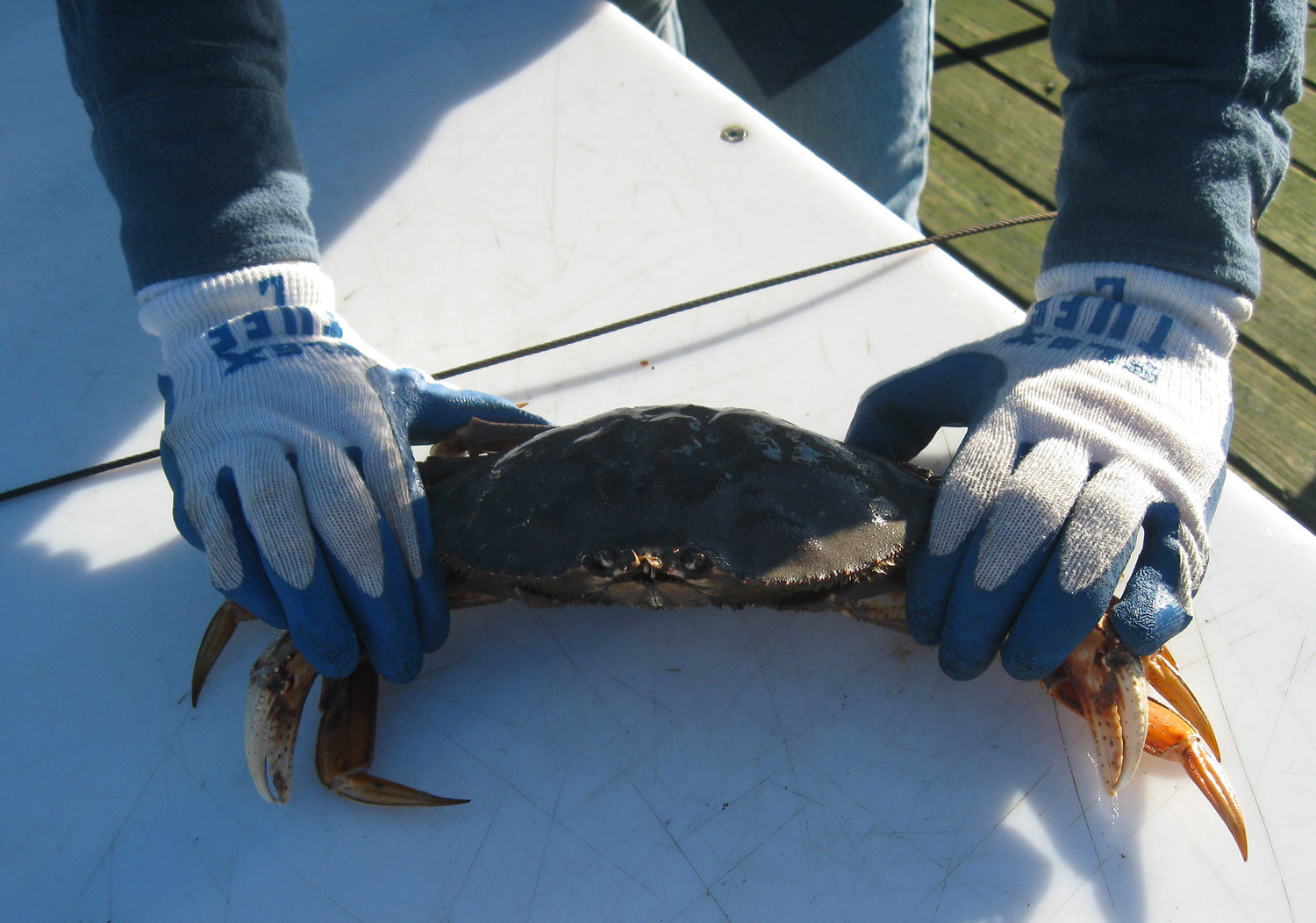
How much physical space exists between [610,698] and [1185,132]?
4.40 feet

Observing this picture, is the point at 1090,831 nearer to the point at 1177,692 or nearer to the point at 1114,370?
the point at 1177,692

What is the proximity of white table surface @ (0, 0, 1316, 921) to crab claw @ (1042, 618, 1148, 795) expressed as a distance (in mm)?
66

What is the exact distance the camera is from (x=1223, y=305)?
5.02ft

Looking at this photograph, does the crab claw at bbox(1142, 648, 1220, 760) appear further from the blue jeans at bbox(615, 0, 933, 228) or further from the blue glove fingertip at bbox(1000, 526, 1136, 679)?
the blue jeans at bbox(615, 0, 933, 228)

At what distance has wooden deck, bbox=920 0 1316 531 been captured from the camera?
8.82 feet

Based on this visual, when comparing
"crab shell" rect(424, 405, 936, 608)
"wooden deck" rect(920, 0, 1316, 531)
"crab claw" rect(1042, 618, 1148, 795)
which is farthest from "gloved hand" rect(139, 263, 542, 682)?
"wooden deck" rect(920, 0, 1316, 531)

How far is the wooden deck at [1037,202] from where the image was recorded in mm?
2689

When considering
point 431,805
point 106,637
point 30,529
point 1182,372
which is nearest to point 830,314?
point 1182,372

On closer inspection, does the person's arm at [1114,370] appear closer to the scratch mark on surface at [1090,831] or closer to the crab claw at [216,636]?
the scratch mark on surface at [1090,831]

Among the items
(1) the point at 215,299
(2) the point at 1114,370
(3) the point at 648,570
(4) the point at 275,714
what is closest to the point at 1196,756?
(2) the point at 1114,370

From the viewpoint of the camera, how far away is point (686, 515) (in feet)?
4.45

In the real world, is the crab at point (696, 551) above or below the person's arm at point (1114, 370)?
below

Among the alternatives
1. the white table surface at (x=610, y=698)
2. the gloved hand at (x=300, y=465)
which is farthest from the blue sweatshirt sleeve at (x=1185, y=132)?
the gloved hand at (x=300, y=465)

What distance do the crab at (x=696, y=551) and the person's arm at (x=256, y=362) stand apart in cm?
9
